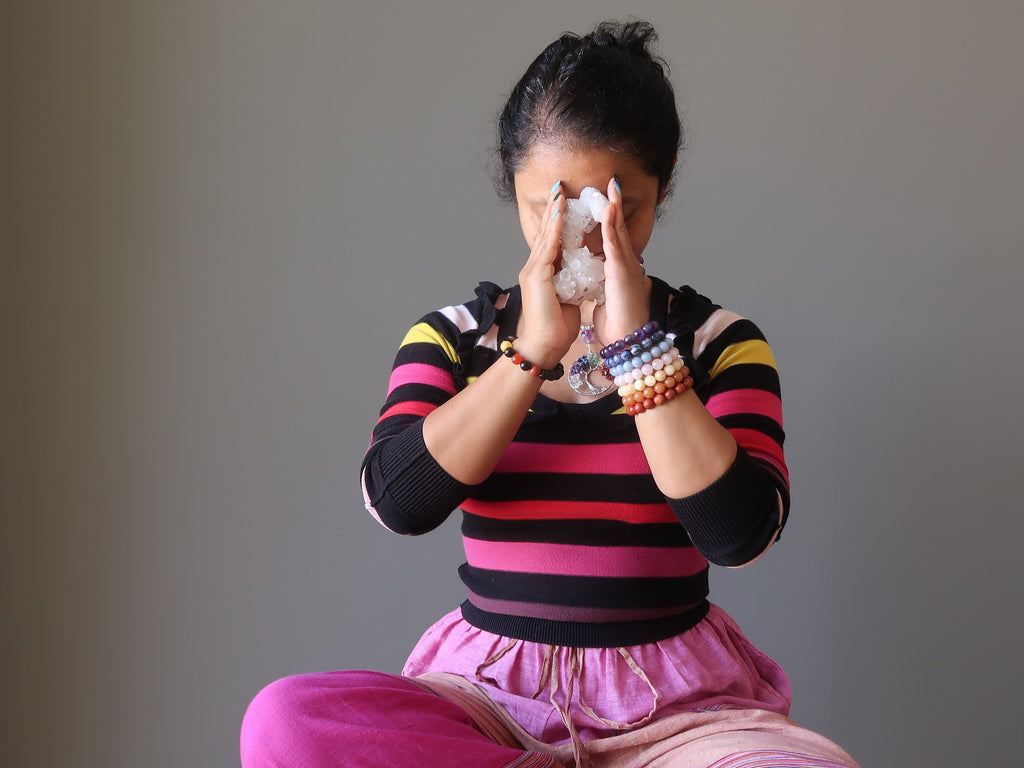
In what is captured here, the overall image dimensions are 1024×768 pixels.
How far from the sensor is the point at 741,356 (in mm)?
943

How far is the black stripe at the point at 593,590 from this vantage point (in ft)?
2.91

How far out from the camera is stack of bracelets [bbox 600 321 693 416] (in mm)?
802

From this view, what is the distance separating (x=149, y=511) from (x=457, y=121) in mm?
696

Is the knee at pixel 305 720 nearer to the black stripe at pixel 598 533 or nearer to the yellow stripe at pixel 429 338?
the black stripe at pixel 598 533

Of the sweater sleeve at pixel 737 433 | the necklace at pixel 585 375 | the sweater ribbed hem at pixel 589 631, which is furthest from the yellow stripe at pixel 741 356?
the sweater ribbed hem at pixel 589 631

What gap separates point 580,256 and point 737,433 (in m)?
0.21

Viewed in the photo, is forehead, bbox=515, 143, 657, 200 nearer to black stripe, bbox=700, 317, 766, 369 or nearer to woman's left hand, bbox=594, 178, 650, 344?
woman's left hand, bbox=594, 178, 650, 344

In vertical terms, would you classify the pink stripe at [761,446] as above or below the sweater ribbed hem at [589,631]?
above

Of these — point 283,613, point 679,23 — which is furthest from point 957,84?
point 283,613

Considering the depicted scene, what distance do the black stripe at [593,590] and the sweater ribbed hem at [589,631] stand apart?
0.02 m

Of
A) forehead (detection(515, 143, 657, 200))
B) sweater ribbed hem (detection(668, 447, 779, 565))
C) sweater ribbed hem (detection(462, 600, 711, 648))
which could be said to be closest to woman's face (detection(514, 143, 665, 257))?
forehead (detection(515, 143, 657, 200))

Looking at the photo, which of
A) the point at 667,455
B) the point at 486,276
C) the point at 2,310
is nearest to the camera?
the point at 667,455

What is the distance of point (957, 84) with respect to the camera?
1358 mm

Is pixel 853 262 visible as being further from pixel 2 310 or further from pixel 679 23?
pixel 2 310
